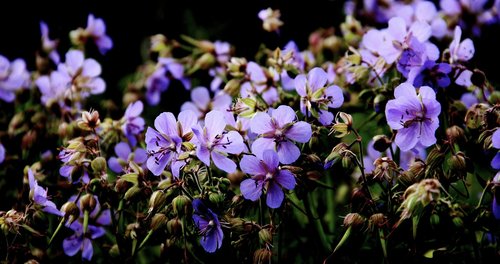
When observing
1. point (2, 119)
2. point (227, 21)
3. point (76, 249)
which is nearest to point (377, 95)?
point (76, 249)

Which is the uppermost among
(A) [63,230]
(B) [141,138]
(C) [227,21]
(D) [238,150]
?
(D) [238,150]

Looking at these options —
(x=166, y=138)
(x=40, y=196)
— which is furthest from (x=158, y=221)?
(x=40, y=196)

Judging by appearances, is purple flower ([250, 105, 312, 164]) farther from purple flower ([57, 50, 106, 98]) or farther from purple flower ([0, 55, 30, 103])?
purple flower ([0, 55, 30, 103])

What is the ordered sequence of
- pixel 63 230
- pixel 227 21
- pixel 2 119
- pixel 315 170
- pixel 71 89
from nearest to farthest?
pixel 315 170
pixel 63 230
pixel 71 89
pixel 2 119
pixel 227 21

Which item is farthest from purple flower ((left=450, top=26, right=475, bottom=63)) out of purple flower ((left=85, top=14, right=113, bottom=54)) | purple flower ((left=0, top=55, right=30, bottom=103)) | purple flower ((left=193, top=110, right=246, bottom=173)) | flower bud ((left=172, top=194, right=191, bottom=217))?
purple flower ((left=0, top=55, right=30, bottom=103))

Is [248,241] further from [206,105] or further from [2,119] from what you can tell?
[2,119]

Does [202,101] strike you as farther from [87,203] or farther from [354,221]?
[354,221]

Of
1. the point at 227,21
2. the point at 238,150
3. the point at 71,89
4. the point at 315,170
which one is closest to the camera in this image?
the point at 238,150
